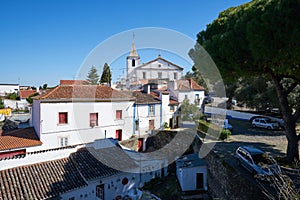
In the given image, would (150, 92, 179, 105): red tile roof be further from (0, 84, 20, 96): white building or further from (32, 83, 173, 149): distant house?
(0, 84, 20, 96): white building

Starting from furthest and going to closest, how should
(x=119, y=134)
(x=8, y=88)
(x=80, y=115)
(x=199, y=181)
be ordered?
1. (x=8, y=88)
2. (x=119, y=134)
3. (x=80, y=115)
4. (x=199, y=181)

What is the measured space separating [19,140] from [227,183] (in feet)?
43.8

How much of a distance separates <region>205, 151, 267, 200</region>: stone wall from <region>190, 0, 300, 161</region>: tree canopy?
2750mm

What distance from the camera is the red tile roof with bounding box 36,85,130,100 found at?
50.9 ft

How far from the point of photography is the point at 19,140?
1404 cm

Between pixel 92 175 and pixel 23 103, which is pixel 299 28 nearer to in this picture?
pixel 92 175

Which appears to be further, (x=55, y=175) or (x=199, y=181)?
(x=199, y=181)

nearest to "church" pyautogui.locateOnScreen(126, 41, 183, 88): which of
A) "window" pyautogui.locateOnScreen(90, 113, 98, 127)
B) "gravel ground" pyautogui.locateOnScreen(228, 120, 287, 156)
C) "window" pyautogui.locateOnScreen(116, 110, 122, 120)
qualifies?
"window" pyautogui.locateOnScreen(116, 110, 122, 120)

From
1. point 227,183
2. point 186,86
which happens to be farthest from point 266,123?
point 227,183

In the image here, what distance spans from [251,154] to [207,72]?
4054mm

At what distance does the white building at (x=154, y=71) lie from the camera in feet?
86.7

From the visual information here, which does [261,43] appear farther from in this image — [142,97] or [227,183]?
[142,97]

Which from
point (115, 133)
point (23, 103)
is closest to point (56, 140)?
point (115, 133)

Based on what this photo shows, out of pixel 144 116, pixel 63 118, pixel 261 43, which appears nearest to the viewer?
pixel 261 43
